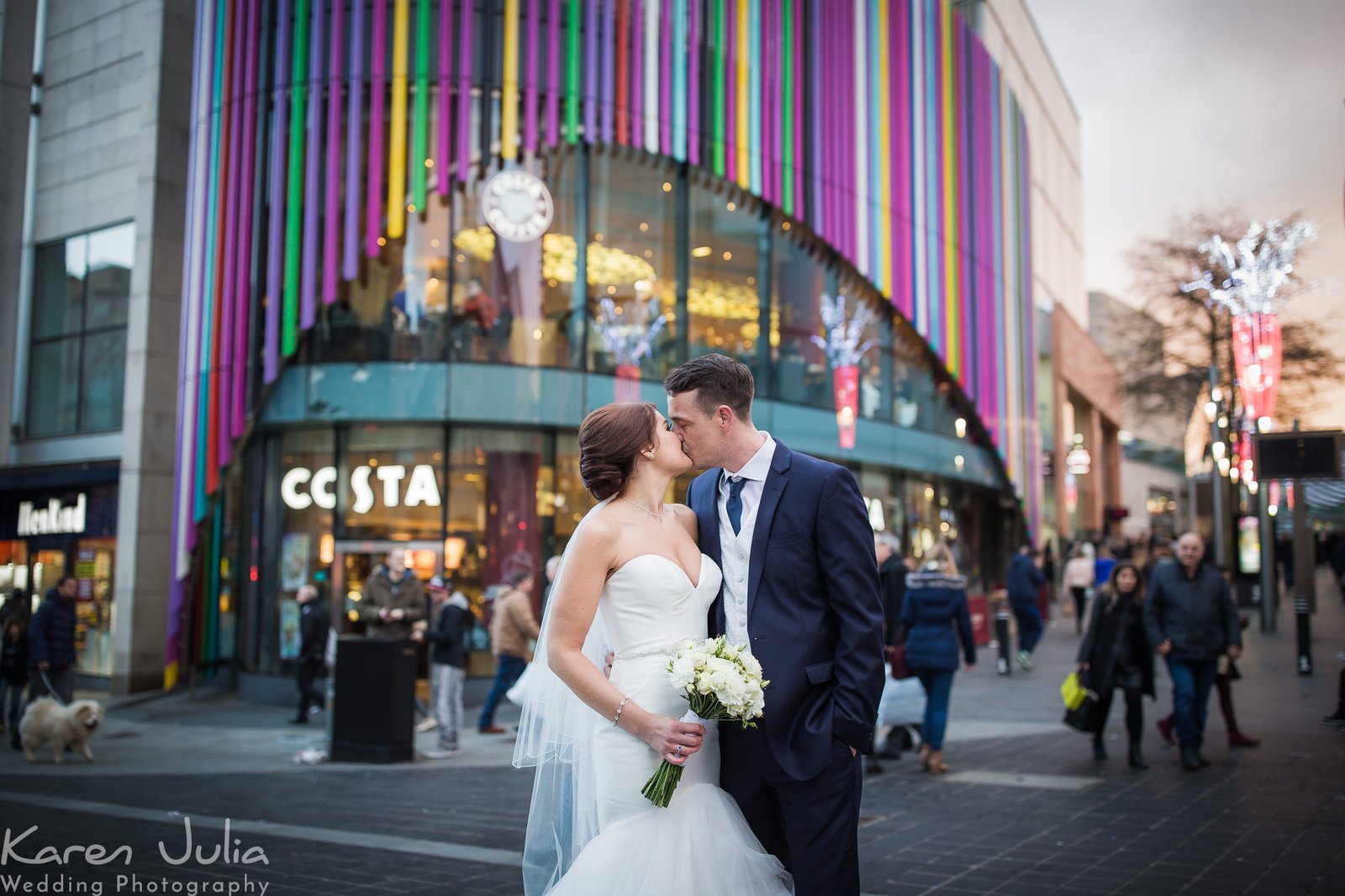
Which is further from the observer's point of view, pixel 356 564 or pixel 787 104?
pixel 787 104

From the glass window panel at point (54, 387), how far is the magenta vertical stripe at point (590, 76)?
33.7 ft

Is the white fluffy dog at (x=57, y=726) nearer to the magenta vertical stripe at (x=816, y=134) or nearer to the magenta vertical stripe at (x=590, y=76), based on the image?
the magenta vertical stripe at (x=590, y=76)

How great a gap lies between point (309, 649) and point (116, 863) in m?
8.75

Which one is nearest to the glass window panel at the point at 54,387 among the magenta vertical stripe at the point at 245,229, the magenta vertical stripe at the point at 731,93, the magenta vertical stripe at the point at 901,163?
the magenta vertical stripe at the point at 245,229

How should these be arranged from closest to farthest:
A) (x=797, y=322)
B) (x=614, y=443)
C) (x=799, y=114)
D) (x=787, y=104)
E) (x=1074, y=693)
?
(x=614, y=443) < (x=1074, y=693) < (x=787, y=104) < (x=799, y=114) < (x=797, y=322)

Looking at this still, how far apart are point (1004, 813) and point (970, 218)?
21356mm

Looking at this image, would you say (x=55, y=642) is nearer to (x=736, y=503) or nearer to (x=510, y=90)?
(x=510, y=90)

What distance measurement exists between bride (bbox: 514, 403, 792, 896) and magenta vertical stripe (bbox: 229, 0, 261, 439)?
15.1 metres

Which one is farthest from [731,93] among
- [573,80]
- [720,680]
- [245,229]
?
[720,680]

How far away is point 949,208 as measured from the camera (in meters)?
25.9

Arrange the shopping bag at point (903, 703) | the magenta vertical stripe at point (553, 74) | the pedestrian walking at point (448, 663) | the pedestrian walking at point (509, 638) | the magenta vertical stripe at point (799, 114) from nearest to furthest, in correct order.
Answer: the shopping bag at point (903, 703) < the pedestrian walking at point (448, 663) < the pedestrian walking at point (509, 638) < the magenta vertical stripe at point (553, 74) < the magenta vertical stripe at point (799, 114)

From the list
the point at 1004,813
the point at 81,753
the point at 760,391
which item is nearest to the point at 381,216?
the point at 760,391

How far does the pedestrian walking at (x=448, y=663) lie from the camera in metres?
11.7

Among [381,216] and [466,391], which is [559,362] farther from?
[381,216]
